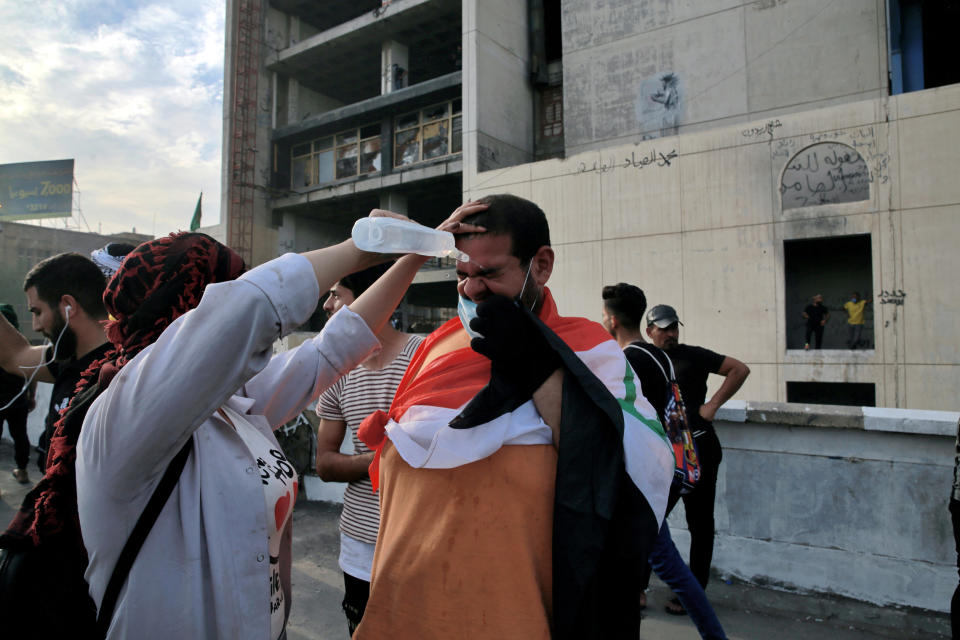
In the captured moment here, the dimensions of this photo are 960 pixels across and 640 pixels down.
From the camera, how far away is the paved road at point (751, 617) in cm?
348

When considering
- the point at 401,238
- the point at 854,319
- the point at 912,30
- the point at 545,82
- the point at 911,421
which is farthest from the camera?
the point at 545,82

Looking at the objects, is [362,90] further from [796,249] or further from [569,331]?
[569,331]

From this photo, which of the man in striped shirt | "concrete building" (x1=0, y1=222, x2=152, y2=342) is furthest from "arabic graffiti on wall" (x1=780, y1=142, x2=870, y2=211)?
"concrete building" (x1=0, y1=222, x2=152, y2=342)

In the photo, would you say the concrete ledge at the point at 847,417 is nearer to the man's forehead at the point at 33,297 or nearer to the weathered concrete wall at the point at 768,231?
the man's forehead at the point at 33,297

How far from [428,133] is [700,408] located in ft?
65.8

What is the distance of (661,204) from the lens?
14.9m

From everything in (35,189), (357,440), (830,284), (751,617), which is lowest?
(751,617)

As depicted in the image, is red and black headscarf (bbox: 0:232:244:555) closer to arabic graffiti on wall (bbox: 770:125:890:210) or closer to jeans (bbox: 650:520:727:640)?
jeans (bbox: 650:520:727:640)

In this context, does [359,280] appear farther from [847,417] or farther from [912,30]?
[912,30]

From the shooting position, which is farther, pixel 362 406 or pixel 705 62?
pixel 705 62

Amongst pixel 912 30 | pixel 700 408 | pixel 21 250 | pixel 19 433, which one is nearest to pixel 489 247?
pixel 700 408

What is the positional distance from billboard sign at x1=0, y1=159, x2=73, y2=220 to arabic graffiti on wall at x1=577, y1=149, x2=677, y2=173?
127ft

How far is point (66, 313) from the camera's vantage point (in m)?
2.57

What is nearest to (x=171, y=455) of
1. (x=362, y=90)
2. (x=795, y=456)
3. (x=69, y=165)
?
(x=795, y=456)
